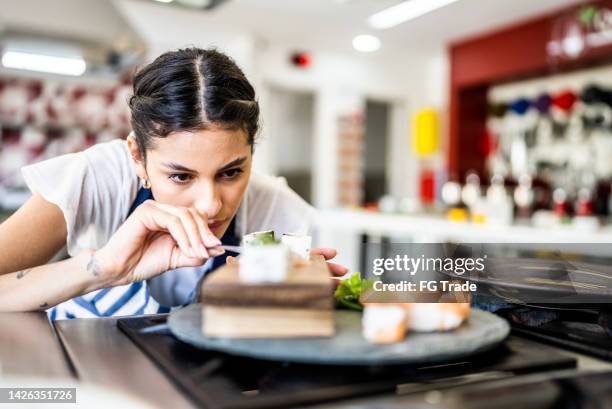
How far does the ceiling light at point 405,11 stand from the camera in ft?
11.5

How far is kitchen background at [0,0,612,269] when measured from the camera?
3410 millimetres

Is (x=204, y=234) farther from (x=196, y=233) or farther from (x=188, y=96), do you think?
(x=188, y=96)

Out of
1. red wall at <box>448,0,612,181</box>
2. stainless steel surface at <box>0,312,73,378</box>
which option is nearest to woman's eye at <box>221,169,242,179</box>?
stainless steel surface at <box>0,312,73,378</box>

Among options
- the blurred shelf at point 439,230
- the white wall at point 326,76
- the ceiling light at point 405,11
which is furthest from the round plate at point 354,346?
the white wall at point 326,76

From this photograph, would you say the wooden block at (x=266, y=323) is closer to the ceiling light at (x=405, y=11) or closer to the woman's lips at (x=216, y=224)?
the woman's lips at (x=216, y=224)

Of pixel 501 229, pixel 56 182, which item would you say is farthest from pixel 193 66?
pixel 501 229

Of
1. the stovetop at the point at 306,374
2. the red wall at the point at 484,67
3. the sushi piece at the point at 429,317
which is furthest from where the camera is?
the red wall at the point at 484,67

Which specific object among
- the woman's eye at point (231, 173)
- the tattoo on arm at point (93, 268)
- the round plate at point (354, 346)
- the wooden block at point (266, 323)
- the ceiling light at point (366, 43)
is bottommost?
the round plate at point (354, 346)

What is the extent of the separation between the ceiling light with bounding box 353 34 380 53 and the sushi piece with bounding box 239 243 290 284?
4893 mm

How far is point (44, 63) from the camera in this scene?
3.64m

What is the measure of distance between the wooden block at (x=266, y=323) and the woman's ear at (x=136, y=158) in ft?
1.81

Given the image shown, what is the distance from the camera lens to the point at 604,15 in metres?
3.96

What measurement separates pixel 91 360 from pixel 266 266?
0.72 feet

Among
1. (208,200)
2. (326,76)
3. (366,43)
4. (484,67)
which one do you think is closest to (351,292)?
(208,200)
